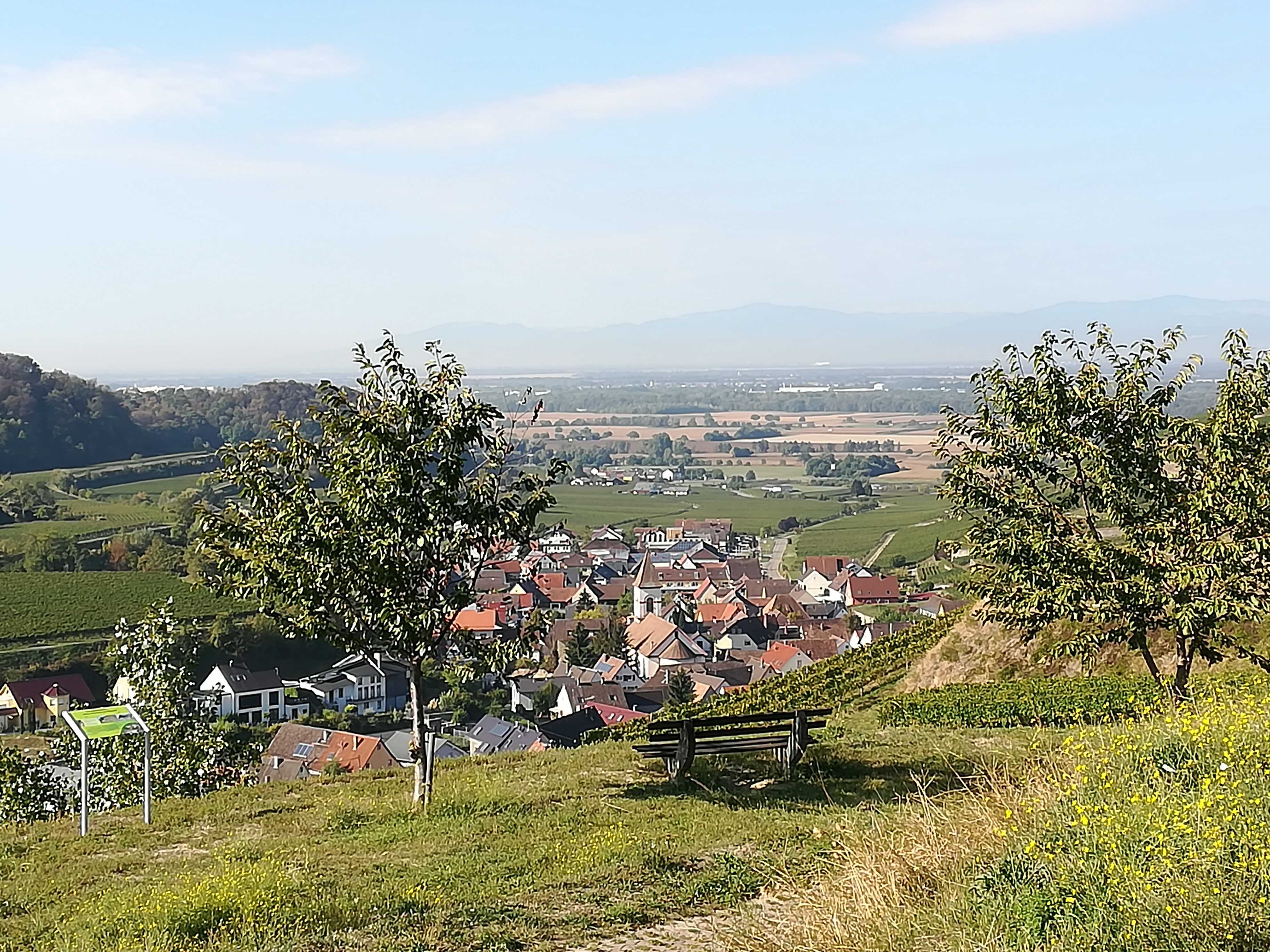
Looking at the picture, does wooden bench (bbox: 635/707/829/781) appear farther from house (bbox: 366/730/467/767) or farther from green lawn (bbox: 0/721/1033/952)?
house (bbox: 366/730/467/767)

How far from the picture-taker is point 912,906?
641 centimetres

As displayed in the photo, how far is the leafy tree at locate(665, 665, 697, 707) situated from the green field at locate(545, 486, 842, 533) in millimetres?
62073

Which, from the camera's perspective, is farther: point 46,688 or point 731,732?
point 46,688

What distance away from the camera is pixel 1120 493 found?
14.3m

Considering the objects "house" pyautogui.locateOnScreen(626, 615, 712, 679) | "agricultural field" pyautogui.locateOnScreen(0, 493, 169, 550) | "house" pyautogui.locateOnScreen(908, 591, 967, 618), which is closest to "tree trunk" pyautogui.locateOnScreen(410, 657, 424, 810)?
"house" pyautogui.locateOnScreen(908, 591, 967, 618)

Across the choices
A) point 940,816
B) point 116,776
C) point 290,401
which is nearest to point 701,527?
point 290,401

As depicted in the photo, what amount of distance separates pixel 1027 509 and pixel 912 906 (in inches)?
359

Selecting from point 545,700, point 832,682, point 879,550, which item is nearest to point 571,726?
point 545,700

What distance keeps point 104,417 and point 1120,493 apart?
14629 centimetres

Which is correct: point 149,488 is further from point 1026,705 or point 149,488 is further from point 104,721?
point 104,721

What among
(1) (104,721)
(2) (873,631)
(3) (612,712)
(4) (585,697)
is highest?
(1) (104,721)

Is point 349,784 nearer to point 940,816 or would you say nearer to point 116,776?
point 116,776

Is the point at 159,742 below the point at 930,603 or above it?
above

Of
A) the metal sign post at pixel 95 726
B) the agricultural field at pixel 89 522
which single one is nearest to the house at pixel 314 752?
the metal sign post at pixel 95 726
